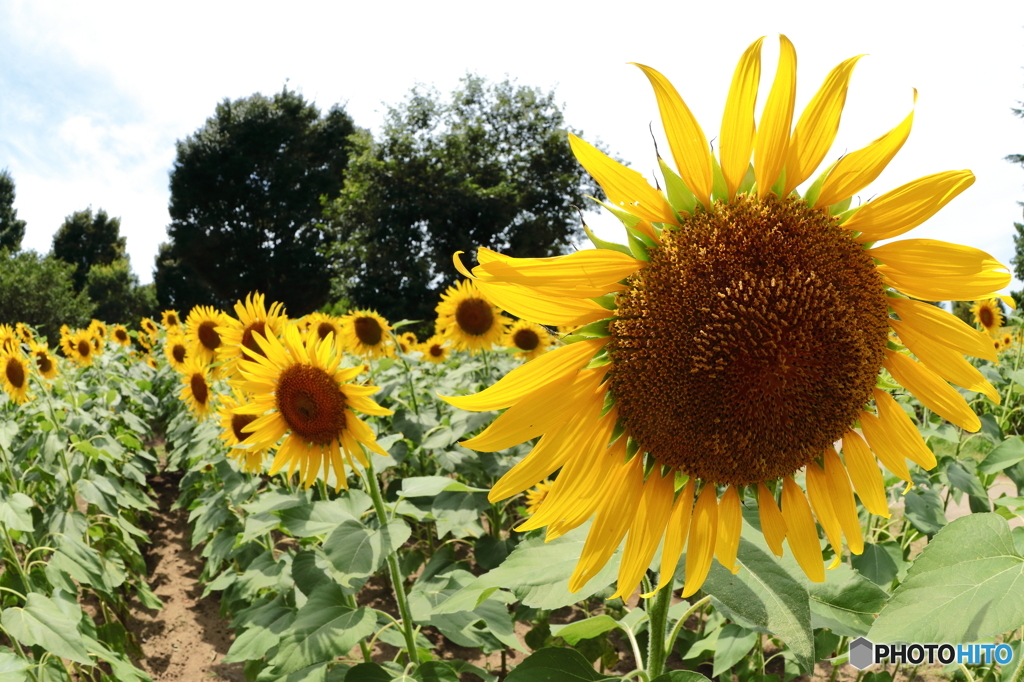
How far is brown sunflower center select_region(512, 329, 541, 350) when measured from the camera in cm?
628

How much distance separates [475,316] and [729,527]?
5.00 meters

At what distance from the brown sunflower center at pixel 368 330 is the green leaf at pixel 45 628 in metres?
3.79

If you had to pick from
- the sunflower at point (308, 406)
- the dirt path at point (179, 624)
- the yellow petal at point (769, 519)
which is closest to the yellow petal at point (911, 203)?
the yellow petal at point (769, 519)

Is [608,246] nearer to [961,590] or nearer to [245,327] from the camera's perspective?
[961,590]

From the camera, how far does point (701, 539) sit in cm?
112

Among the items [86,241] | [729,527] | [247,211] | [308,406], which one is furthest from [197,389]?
[86,241]

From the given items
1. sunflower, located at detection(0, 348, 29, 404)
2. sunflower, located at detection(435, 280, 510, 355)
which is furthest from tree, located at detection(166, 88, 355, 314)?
sunflower, located at detection(435, 280, 510, 355)

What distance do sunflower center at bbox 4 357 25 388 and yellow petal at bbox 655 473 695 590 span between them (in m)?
7.24

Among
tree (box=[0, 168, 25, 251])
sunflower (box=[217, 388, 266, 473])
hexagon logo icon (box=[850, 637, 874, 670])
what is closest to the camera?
hexagon logo icon (box=[850, 637, 874, 670])

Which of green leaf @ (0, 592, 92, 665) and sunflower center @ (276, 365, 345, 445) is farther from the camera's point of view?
sunflower center @ (276, 365, 345, 445)

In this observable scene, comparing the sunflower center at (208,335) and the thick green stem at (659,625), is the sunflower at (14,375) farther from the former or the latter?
the thick green stem at (659,625)

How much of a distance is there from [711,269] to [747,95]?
0.28 metres

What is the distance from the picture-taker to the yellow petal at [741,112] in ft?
3.26

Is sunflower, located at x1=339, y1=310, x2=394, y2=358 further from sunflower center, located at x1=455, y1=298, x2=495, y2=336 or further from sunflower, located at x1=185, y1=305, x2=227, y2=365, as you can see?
sunflower, located at x1=185, y1=305, x2=227, y2=365
